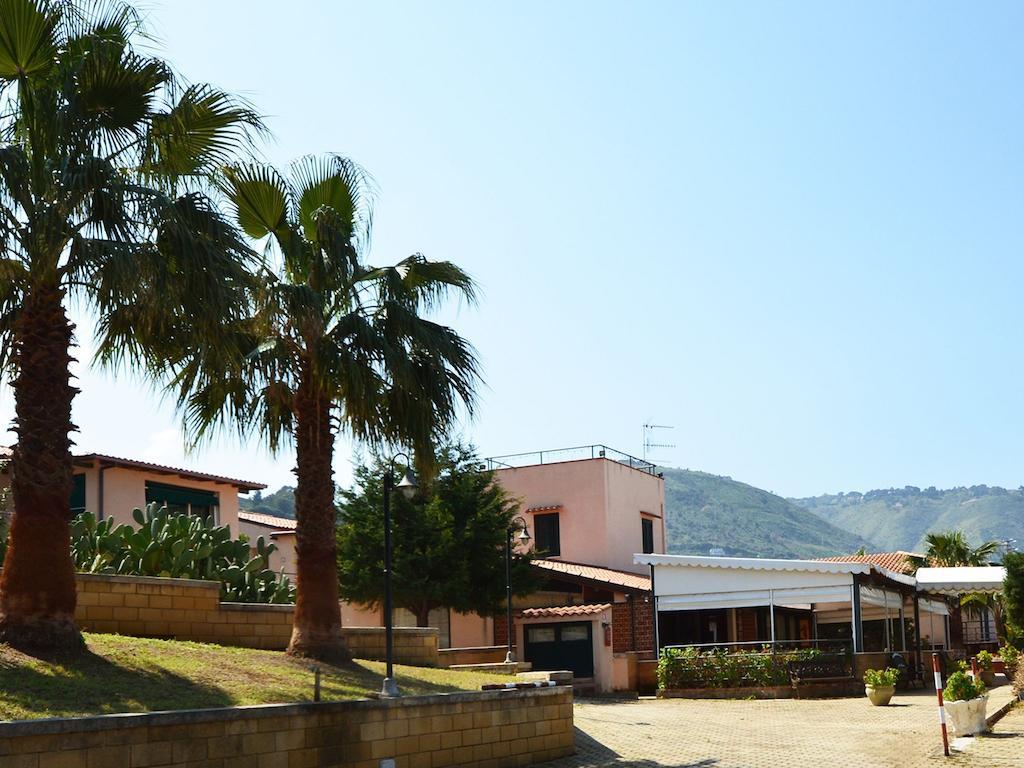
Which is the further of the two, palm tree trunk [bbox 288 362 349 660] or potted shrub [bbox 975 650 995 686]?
potted shrub [bbox 975 650 995 686]

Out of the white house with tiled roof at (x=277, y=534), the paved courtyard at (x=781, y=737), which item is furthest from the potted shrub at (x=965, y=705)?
the white house with tiled roof at (x=277, y=534)

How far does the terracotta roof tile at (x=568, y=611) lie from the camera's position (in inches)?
1233

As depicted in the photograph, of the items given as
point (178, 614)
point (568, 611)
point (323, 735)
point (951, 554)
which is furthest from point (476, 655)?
point (951, 554)

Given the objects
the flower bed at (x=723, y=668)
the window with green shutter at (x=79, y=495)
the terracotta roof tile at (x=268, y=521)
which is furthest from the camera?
the terracotta roof tile at (x=268, y=521)

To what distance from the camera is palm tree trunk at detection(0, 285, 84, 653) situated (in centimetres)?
1198

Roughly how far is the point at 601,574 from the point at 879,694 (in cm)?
1178

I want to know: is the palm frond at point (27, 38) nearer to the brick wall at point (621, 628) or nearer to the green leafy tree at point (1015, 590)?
the green leafy tree at point (1015, 590)

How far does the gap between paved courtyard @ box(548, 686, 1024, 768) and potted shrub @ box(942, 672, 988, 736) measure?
12.7 inches

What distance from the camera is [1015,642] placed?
25.6m

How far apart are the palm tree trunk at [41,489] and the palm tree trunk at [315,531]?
371 centimetres

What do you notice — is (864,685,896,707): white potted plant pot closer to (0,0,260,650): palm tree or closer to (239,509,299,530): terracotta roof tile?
(0,0,260,650): palm tree

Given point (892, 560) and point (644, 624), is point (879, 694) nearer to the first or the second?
point (644, 624)

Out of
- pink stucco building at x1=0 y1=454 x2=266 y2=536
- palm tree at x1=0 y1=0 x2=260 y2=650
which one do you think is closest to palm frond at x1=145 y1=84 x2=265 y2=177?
palm tree at x1=0 y1=0 x2=260 y2=650

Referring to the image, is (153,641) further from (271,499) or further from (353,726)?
(271,499)
